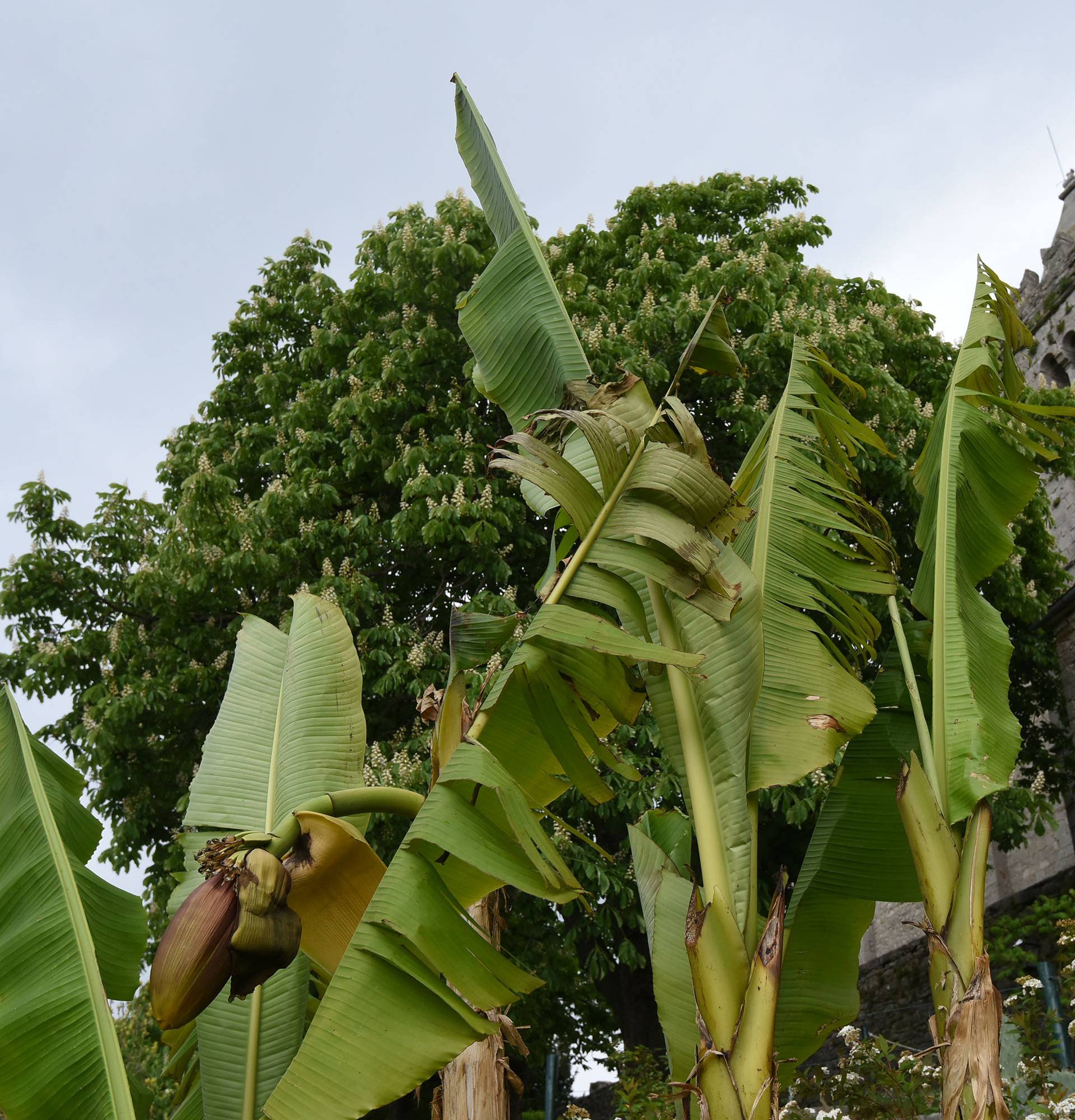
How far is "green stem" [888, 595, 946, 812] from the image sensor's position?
3.05 meters

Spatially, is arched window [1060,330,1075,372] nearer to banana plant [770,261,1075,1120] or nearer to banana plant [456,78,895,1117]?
banana plant [770,261,1075,1120]

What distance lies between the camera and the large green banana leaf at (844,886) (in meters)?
3.04

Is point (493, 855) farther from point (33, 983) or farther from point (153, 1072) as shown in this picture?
point (153, 1072)

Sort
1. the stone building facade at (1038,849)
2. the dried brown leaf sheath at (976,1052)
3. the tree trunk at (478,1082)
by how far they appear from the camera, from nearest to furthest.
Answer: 1. the dried brown leaf sheath at (976,1052)
2. the tree trunk at (478,1082)
3. the stone building facade at (1038,849)

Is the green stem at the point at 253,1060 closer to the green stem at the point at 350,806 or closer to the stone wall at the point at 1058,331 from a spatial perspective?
the green stem at the point at 350,806

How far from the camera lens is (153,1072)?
34.9 feet

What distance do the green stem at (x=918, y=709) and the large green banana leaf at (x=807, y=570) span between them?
0.10 meters

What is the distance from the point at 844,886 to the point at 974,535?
1.33 m

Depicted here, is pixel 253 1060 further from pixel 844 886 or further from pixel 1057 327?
pixel 1057 327

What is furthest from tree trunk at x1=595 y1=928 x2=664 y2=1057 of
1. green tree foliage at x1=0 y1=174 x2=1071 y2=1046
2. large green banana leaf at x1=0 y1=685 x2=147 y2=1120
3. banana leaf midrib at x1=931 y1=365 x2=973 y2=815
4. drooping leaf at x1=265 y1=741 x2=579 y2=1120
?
drooping leaf at x1=265 y1=741 x2=579 y2=1120

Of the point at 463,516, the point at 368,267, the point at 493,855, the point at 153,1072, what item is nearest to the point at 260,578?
the point at 463,516

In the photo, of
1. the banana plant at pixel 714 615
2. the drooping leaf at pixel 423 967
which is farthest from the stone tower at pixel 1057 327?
the drooping leaf at pixel 423 967

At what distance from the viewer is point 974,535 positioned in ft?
12.0

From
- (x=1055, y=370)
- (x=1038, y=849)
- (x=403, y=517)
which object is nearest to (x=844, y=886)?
(x=403, y=517)
